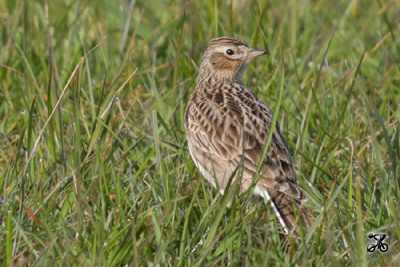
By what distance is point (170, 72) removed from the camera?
7.59m

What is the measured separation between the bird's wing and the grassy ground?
196 mm

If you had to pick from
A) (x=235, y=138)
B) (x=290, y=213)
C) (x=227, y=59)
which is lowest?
(x=290, y=213)

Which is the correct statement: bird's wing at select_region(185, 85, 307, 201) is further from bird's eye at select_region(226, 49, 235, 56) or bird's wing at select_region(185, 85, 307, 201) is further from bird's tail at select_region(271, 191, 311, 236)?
bird's eye at select_region(226, 49, 235, 56)

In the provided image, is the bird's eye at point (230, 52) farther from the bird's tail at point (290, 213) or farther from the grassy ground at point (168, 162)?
the bird's tail at point (290, 213)

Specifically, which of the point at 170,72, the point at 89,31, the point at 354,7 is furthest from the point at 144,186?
the point at 354,7

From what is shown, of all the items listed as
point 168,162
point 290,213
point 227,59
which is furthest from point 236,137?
point 227,59

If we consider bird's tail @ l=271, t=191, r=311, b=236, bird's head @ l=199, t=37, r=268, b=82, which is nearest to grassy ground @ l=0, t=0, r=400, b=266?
bird's tail @ l=271, t=191, r=311, b=236

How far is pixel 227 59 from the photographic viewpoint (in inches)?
251

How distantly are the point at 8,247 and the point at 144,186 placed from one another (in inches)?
61.6

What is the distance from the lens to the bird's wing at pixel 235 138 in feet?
16.1

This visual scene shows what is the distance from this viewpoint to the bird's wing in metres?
4.92

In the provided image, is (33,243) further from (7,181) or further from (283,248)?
(283,248)

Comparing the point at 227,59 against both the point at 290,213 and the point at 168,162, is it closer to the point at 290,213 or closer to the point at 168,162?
the point at 168,162

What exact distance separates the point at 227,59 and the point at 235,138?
130 cm
